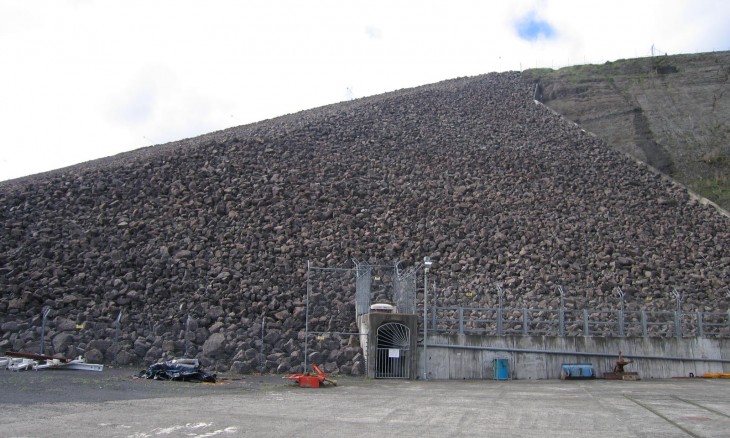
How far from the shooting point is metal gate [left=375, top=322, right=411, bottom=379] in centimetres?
2469

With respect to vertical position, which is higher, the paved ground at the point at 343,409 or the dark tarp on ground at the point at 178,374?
the dark tarp on ground at the point at 178,374

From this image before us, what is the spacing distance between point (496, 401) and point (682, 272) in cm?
1969

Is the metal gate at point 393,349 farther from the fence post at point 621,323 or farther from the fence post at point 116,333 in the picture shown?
the fence post at point 116,333

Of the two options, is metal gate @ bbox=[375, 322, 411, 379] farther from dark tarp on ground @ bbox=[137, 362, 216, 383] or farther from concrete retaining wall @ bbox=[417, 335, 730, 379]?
dark tarp on ground @ bbox=[137, 362, 216, 383]

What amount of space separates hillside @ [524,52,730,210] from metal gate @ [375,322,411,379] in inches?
1052

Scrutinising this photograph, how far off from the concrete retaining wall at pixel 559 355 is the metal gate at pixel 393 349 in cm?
58

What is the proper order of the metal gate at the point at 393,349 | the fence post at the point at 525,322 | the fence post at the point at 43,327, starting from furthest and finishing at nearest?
the fence post at the point at 525,322 < the metal gate at the point at 393,349 < the fence post at the point at 43,327

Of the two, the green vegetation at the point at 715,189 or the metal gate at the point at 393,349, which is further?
the green vegetation at the point at 715,189

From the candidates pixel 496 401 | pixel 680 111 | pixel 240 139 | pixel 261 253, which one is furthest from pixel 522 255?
pixel 680 111

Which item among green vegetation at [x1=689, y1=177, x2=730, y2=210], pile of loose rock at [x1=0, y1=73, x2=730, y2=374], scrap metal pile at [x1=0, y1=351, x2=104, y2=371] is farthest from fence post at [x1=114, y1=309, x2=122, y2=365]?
green vegetation at [x1=689, y1=177, x2=730, y2=210]

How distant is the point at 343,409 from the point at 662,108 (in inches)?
1989

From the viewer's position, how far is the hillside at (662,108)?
50.0 m

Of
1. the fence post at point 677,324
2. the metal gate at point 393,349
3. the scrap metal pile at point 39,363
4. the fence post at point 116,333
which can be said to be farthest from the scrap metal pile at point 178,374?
the fence post at point 677,324

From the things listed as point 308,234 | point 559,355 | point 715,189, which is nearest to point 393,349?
point 559,355
